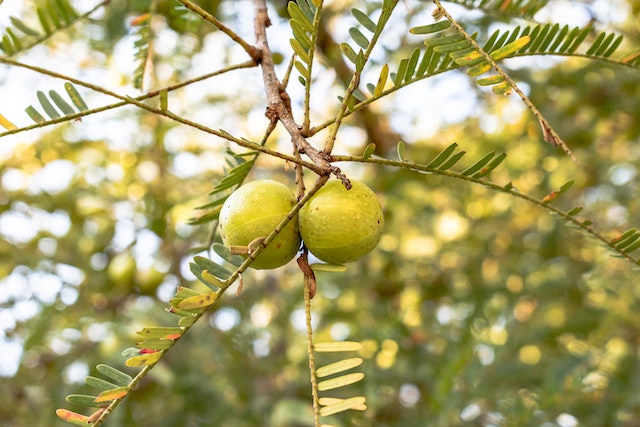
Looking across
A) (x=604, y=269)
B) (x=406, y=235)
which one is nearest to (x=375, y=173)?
Answer: (x=406, y=235)

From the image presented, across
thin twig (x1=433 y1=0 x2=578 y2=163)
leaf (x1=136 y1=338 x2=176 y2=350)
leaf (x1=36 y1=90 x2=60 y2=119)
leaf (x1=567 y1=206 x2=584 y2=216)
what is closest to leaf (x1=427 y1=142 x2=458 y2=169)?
thin twig (x1=433 y1=0 x2=578 y2=163)

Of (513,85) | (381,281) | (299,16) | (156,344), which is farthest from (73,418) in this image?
(381,281)

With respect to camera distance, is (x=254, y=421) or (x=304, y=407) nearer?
(x=304, y=407)

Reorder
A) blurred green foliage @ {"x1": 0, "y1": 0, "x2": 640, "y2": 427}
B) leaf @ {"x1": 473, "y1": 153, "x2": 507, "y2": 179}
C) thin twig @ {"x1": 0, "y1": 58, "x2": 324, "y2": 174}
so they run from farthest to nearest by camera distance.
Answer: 1. blurred green foliage @ {"x1": 0, "y1": 0, "x2": 640, "y2": 427}
2. leaf @ {"x1": 473, "y1": 153, "x2": 507, "y2": 179}
3. thin twig @ {"x1": 0, "y1": 58, "x2": 324, "y2": 174}

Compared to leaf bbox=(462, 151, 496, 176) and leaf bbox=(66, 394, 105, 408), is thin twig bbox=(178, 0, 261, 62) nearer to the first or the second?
leaf bbox=(462, 151, 496, 176)

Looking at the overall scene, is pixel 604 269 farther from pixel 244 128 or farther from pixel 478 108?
pixel 244 128

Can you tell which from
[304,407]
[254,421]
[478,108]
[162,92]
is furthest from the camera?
[478,108]
